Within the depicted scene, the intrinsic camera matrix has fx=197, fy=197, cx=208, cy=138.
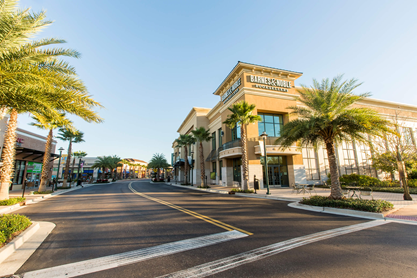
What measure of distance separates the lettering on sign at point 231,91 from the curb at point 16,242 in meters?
24.4

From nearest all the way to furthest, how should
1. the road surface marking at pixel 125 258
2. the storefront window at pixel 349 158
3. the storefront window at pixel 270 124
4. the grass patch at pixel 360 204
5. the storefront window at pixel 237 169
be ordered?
1. the road surface marking at pixel 125 258
2. the grass patch at pixel 360 204
3. the storefront window at pixel 270 124
4. the storefront window at pixel 237 169
5. the storefront window at pixel 349 158

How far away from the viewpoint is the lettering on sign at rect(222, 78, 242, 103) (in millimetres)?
26709

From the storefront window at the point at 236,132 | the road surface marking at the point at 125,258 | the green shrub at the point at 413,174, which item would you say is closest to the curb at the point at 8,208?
the road surface marking at the point at 125,258

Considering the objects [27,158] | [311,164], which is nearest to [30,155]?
[27,158]

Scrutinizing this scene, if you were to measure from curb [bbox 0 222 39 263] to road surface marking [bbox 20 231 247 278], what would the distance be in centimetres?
135

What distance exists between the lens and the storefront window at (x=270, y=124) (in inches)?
1021

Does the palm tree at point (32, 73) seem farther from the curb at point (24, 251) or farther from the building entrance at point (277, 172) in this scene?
the building entrance at point (277, 172)

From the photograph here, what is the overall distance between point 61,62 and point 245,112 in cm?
1563

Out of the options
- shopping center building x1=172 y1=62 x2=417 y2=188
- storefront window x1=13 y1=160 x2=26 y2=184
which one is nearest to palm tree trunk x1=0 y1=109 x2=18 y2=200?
storefront window x1=13 y1=160 x2=26 y2=184

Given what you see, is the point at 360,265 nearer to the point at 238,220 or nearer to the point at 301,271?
the point at 301,271

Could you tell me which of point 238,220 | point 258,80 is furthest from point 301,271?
point 258,80

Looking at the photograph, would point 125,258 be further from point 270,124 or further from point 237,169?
point 237,169

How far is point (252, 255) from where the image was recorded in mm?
4316

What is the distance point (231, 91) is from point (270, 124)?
727 cm
